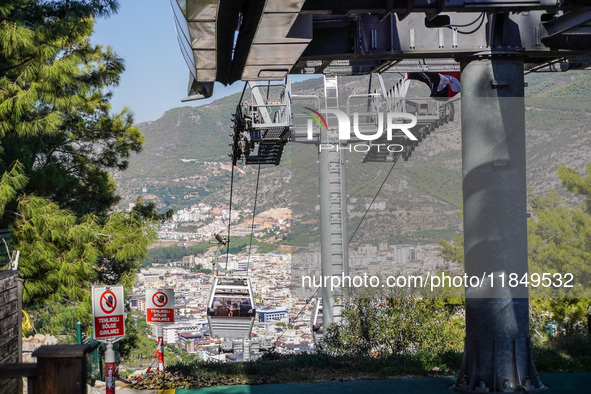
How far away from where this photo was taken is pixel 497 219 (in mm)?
7164

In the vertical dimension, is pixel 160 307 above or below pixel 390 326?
above

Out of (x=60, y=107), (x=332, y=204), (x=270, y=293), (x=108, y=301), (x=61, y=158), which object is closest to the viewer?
(x=108, y=301)

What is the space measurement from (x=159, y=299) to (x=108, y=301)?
139cm

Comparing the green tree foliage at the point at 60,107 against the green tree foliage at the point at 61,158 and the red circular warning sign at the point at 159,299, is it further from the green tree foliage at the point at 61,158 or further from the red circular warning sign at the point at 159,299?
the red circular warning sign at the point at 159,299

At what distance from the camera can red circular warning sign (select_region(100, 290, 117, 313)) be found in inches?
303

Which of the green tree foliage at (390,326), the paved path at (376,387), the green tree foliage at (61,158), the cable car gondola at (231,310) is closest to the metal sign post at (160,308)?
the paved path at (376,387)

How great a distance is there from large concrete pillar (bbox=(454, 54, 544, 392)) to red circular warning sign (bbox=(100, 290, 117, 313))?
3.67m

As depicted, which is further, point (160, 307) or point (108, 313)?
point (160, 307)

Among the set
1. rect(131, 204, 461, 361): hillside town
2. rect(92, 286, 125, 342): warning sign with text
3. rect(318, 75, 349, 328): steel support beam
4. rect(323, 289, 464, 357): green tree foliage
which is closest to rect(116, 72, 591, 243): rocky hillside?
rect(318, 75, 349, 328): steel support beam

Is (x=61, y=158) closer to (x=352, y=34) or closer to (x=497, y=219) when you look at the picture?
(x=352, y=34)

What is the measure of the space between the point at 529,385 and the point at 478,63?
10.5ft

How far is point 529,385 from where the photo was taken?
7285 mm

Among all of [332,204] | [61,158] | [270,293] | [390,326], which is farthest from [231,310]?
[270,293]

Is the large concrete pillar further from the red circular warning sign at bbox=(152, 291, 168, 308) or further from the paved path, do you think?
the red circular warning sign at bbox=(152, 291, 168, 308)
